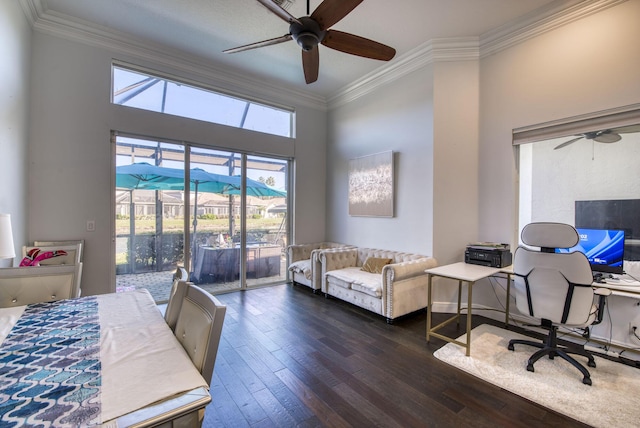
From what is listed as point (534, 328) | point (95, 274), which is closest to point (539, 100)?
point (534, 328)

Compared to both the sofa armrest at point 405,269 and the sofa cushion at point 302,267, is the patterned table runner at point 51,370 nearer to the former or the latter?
the sofa armrest at point 405,269

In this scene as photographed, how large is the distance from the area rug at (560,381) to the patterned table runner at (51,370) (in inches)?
103

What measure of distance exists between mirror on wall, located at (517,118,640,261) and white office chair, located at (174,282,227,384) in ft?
12.4

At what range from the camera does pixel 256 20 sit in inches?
127

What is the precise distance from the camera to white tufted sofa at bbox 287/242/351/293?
14.6 ft

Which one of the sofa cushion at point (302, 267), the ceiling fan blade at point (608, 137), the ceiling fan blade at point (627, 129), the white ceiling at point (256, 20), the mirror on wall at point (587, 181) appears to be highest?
the white ceiling at point (256, 20)

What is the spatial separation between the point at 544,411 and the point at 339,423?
143 cm

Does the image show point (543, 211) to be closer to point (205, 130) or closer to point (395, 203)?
point (395, 203)

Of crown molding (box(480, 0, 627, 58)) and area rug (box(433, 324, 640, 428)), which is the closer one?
area rug (box(433, 324, 640, 428))

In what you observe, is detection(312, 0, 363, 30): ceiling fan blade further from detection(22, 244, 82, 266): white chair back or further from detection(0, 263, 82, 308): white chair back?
detection(22, 244, 82, 266): white chair back

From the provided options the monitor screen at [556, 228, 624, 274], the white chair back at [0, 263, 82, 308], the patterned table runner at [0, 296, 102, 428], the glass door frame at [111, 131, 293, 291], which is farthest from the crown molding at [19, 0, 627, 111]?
the patterned table runner at [0, 296, 102, 428]

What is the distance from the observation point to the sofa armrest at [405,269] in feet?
10.8

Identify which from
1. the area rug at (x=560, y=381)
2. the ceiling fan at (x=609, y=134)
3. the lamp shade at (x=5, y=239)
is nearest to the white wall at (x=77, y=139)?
the lamp shade at (x=5, y=239)

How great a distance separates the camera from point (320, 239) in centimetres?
558
